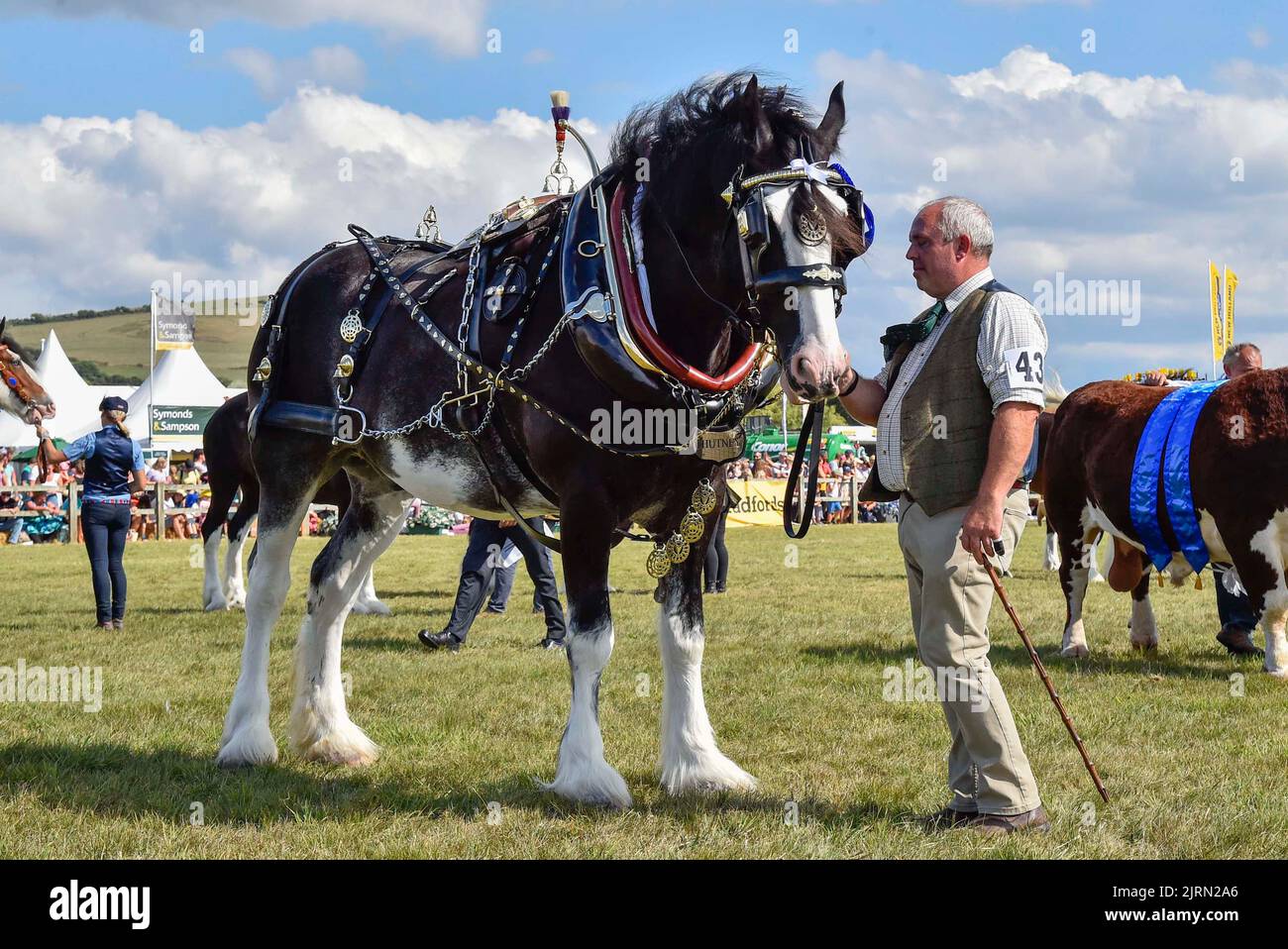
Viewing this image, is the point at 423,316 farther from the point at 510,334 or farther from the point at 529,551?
the point at 529,551

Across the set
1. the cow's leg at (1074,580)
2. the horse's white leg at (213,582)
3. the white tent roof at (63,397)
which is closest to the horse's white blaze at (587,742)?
the cow's leg at (1074,580)

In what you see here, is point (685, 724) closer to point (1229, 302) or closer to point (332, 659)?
point (332, 659)

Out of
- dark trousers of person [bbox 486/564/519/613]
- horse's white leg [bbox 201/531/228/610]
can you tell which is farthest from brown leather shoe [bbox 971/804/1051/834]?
horse's white leg [bbox 201/531/228/610]

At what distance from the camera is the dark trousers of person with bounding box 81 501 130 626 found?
12016mm

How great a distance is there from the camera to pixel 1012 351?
4199 millimetres

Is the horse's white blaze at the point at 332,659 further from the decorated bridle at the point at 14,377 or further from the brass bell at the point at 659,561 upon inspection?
the decorated bridle at the point at 14,377

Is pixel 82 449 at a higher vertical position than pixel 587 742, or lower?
higher

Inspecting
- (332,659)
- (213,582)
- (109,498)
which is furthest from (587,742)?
(213,582)

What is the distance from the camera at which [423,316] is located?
5.46 m

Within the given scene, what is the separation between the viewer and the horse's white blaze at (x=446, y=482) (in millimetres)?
5332

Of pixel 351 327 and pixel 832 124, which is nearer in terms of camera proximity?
pixel 832 124

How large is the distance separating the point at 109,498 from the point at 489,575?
4751 millimetres

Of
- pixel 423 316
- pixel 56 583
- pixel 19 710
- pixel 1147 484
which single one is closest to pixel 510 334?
pixel 423 316
